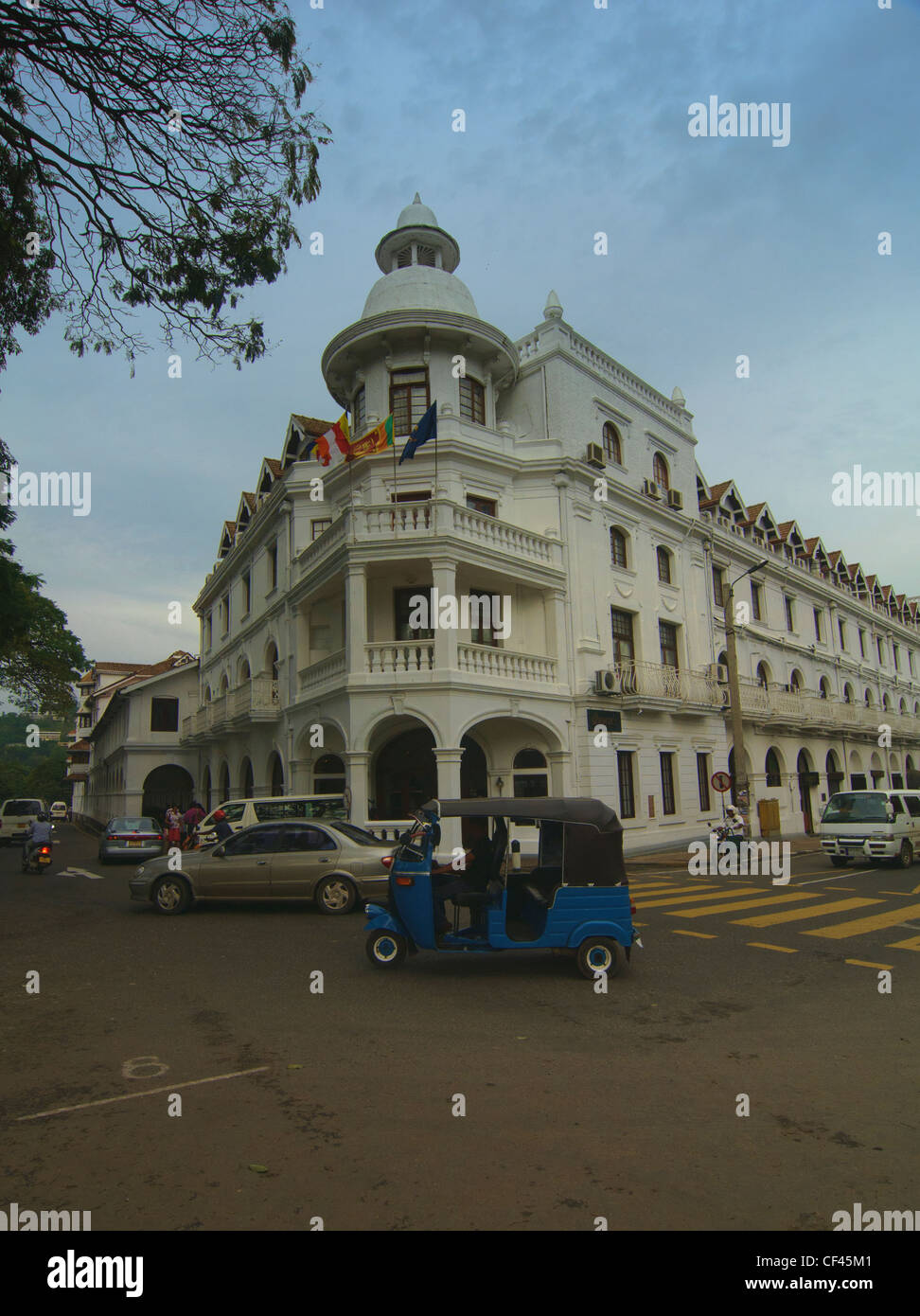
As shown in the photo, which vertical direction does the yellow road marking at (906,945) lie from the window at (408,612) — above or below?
below

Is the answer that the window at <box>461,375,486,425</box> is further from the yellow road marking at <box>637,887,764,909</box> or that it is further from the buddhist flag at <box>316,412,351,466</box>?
the yellow road marking at <box>637,887,764,909</box>

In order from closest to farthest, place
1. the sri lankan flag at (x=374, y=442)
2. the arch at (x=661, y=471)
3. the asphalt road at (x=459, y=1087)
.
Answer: the asphalt road at (x=459, y=1087), the sri lankan flag at (x=374, y=442), the arch at (x=661, y=471)

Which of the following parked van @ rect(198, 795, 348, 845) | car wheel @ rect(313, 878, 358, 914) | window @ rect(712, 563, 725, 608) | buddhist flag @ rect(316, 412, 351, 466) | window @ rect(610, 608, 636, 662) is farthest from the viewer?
window @ rect(712, 563, 725, 608)

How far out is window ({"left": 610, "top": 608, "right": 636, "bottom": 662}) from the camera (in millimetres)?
24344

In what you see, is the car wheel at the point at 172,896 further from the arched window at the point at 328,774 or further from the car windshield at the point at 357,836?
the arched window at the point at 328,774

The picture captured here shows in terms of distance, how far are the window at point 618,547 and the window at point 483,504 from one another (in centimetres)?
444

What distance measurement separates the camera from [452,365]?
2269 centimetres

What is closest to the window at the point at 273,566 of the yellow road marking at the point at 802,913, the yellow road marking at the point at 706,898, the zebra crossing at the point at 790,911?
the zebra crossing at the point at 790,911

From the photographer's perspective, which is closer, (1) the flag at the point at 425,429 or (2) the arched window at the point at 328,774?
(1) the flag at the point at 425,429

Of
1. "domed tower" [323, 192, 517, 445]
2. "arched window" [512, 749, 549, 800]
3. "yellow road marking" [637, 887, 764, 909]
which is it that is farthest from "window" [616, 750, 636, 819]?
"domed tower" [323, 192, 517, 445]

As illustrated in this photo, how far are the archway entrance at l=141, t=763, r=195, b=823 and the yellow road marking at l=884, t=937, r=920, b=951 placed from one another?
39873 millimetres

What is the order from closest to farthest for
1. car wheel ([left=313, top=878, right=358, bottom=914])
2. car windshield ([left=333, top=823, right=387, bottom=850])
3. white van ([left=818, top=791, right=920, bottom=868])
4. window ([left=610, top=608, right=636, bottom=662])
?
car wheel ([left=313, top=878, right=358, bottom=914]) < car windshield ([left=333, top=823, right=387, bottom=850]) < white van ([left=818, top=791, right=920, bottom=868]) < window ([left=610, top=608, right=636, bottom=662])

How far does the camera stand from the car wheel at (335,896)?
1289 cm

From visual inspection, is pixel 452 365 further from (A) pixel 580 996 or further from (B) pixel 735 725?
(A) pixel 580 996
